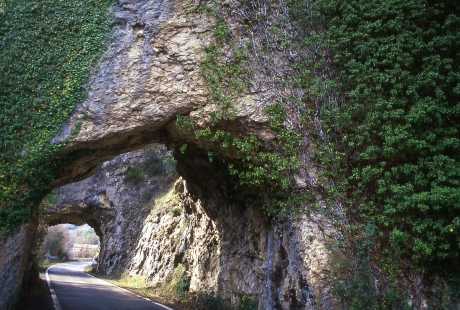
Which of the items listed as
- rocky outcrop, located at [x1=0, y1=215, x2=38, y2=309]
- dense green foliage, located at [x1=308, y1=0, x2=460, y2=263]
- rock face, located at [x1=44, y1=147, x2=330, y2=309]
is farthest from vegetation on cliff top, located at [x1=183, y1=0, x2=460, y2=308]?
rocky outcrop, located at [x1=0, y1=215, x2=38, y2=309]

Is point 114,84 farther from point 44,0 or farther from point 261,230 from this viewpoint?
point 261,230

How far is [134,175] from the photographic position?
27172 mm

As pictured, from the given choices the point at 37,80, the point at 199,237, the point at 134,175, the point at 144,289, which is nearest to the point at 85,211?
the point at 134,175

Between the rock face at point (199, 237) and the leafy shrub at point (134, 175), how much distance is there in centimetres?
39

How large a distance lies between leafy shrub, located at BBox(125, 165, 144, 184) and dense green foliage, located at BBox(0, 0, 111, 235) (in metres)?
17.7

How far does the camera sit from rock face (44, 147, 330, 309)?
29.3 feet

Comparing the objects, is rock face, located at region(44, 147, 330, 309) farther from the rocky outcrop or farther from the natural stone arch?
the rocky outcrop

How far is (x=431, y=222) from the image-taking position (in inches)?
299

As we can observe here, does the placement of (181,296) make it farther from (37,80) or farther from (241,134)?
(37,80)

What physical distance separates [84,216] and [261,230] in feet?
68.1

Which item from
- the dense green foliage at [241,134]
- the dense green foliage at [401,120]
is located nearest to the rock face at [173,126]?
the dense green foliage at [241,134]

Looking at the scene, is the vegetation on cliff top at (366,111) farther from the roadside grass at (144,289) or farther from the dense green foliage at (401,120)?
the roadside grass at (144,289)

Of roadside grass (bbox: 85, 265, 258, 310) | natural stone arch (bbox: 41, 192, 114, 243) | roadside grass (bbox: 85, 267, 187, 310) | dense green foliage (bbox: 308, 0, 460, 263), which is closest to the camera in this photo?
dense green foliage (bbox: 308, 0, 460, 263)

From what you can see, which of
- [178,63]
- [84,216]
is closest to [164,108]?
[178,63]
